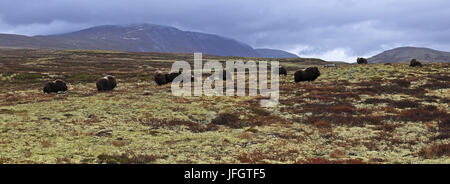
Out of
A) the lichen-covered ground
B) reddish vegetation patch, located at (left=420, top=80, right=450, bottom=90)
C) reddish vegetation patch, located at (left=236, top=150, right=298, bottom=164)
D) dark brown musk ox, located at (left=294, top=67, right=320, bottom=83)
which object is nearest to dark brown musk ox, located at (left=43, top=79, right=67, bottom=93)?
the lichen-covered ground

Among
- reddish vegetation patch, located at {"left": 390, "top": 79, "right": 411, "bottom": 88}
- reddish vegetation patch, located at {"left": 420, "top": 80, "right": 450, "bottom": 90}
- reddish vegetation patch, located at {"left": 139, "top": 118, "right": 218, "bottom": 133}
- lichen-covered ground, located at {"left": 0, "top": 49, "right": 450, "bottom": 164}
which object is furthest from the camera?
reddish vegetation patch, located at {"left": 390, "top": 79, "right": 411, "bottom": 88}

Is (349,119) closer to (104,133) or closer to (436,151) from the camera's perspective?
(436,151)

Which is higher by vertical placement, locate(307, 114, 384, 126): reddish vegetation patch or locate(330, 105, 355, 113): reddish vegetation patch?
locate(330, 105, 355, 113): reddish vegetation patch

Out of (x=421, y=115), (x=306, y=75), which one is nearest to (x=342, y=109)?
(x=421, y=115)

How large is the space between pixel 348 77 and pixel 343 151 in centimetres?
3657

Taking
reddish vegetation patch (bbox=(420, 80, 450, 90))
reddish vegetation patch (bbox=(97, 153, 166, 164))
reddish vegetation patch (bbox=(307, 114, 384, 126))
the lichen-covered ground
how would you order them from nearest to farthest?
reddish vegetation patch (bbox=(97, 153, 166, 164)), the lichen-covered ground, reddish vegetation patch (bbox=(307, 114, 384, 126)), reddish vegetation patch (bbox=(420, 80, 450, 90))

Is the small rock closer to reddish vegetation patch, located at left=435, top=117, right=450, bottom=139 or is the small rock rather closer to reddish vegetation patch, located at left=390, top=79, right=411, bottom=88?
reddish vegetation patch, located at left=435, top=117, right=450, bottom=139

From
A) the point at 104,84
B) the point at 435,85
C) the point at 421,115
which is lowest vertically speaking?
the point at 421,115

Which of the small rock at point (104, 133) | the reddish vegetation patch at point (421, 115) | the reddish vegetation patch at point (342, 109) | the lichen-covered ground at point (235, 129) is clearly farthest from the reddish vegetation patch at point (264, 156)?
the reddish vegetation patch at point (421, 115)

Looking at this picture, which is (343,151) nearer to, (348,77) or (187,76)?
(348,77)

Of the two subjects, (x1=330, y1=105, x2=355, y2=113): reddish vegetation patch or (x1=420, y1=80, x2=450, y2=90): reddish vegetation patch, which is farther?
(x1=420, y1=80, x2=450, y2=90): reddish vegetation patch

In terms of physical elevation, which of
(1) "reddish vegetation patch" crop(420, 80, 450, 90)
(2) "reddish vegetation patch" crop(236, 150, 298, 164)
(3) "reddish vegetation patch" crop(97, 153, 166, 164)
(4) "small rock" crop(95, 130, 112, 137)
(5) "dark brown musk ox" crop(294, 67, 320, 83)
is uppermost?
(5) "dark brown musk ox" crop(294, 67, 320, 83)
